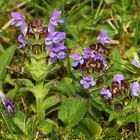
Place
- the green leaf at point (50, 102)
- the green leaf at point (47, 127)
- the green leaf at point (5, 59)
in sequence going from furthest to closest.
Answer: the green leaf at point (5, 59)
the green leaf at point (50, 102)
the green leaf at point (47, 127)

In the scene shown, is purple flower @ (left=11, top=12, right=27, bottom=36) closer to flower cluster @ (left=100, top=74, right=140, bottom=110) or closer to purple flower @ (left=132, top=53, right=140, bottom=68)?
flower cluster @ (left=100, top=74, right=140, bottom=110)

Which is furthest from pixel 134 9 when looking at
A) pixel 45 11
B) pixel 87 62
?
pixel 87 62

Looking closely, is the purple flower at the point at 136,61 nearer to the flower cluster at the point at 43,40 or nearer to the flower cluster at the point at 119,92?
the flower cluster at the point at 119,92

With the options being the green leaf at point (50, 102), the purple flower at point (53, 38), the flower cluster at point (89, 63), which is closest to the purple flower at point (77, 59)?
the flower cluster at point (89, 63)

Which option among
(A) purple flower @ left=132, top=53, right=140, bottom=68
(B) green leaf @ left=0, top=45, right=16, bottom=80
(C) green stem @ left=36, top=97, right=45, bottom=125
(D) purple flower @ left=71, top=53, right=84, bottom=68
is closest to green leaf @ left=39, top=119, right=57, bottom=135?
(C) green stem @ left=36, top=97, right=45, bottom=125

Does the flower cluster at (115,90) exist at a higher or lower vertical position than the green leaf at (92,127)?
higher

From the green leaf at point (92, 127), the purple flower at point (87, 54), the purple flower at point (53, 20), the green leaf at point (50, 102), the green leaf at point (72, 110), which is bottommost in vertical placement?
the green leaf at point (92, 127)
